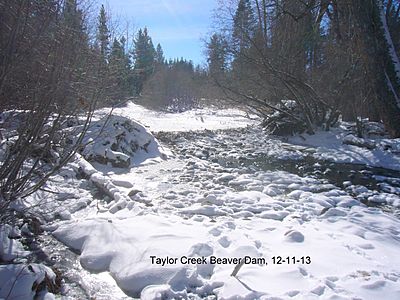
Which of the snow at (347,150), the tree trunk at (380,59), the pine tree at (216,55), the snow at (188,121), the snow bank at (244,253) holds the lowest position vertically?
the snow bank at (244,253)

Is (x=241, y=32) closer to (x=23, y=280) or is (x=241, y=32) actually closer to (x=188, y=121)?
(x=188, y=121)

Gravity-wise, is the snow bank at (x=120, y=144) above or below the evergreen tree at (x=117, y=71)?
below

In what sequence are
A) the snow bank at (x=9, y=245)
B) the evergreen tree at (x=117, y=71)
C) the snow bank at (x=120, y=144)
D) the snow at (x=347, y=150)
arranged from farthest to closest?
the snow at (x=347, y=150) < the snow bank at (x=120, y=144) < the evergreen tree at (x=117, y=71) < the snow bank at (x=9, y=245)

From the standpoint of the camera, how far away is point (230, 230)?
4117 mm

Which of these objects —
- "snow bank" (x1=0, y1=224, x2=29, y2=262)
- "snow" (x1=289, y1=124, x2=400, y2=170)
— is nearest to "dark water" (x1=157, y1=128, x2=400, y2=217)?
"snow" (x1=289, y1=124, x2=400, y2=170)

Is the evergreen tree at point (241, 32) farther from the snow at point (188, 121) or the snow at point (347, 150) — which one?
the snow at point (188, 121)

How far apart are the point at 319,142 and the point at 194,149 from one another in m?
4.82

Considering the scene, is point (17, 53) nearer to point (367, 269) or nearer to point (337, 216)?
point (367, 269)

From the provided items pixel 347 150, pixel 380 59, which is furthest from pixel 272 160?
pixel 380 59

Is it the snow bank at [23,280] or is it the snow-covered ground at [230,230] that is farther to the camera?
the snow-covered ground at [230,230]

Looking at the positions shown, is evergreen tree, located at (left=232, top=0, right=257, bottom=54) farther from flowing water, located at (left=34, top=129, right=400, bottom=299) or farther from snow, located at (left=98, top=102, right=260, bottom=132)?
snow, located at (left=98, top=102, right=260, bottom=132)

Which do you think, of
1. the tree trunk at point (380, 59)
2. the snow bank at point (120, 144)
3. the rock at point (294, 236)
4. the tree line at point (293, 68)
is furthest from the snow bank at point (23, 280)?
the tree line at point (293, 68)

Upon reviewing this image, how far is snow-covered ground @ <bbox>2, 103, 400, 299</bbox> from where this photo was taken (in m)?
2.93

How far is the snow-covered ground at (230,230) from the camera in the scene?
2934mm
